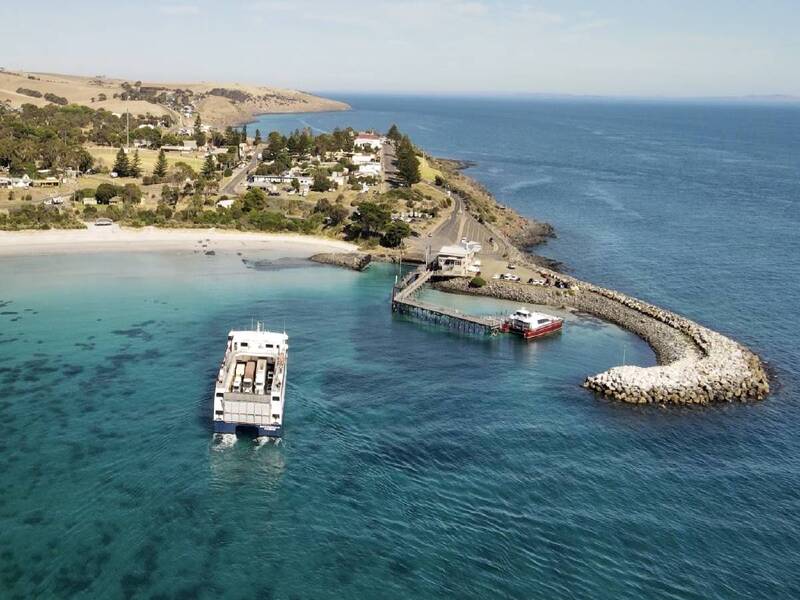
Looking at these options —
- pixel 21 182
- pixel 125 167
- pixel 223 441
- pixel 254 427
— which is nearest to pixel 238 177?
pixel 125 167

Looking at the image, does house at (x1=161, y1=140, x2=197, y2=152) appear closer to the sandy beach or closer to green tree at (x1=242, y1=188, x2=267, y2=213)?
green tree at (x1=242, y1=188, x2=267, y2=213)

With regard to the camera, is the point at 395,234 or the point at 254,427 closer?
the point at 254,427

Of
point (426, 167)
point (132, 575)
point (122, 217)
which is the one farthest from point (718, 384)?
point (426, 167)

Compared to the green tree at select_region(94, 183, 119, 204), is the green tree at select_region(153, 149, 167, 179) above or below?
above

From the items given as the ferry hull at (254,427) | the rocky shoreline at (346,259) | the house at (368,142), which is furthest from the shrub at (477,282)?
the house at (368,142)

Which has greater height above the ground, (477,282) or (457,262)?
(457,262)

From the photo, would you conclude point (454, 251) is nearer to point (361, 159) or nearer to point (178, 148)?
point (361, 159)

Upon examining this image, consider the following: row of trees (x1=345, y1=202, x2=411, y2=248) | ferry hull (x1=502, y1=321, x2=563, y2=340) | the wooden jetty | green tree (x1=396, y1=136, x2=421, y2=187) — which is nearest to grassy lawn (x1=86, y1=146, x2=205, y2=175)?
green tree (x1=396, y1=136, x2=421, y2=187)

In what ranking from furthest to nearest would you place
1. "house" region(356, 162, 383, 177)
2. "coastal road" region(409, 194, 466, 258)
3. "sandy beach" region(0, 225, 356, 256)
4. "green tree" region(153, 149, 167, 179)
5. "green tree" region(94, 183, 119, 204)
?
"house" region(356, 162, 383, 177), "green tree" region(153, 149, 167, 179), "green tree" region(94, 183, 119, 204), "coastal road" region(409, 194, 466, 258), "sandy beach" region(0, 225, 356, 256)
